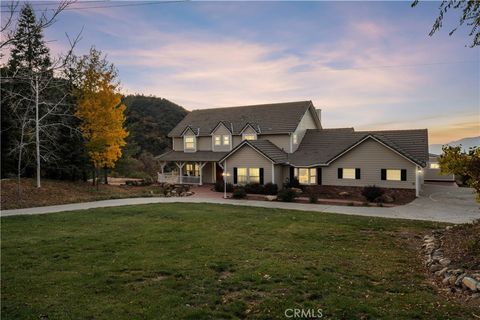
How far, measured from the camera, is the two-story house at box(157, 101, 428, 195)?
2473 cm

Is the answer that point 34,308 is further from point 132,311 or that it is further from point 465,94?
point 465,94

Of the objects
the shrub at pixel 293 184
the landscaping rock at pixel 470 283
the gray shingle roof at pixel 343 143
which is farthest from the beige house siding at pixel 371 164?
the landscaping rock at pixel 470 283

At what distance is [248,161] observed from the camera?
94.3ft

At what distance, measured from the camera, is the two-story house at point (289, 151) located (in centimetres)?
2473

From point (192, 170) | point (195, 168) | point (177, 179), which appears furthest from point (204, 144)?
point (177, 179)

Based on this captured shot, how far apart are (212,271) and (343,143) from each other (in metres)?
24.6

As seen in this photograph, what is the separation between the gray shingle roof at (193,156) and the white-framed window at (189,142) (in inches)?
31.8

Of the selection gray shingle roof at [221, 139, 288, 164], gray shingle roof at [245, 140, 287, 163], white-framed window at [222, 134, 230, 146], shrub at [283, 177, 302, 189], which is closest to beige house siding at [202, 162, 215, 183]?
white-framed window at [222, 134, 230, 146]

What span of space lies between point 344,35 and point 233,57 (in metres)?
10.6

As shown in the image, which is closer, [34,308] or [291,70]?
[34,308]

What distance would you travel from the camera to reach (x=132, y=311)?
5.60m

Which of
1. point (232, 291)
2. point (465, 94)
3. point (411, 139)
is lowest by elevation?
point (232, 291)

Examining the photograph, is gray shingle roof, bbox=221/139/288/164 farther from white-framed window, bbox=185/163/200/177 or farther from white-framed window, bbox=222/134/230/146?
white-framed window, bbox=185/163/200/177

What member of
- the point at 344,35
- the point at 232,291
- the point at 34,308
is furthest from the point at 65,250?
the point at 344,35
